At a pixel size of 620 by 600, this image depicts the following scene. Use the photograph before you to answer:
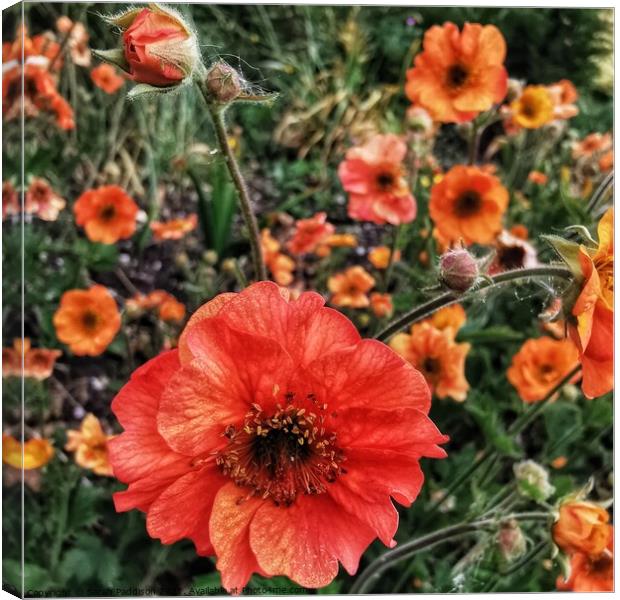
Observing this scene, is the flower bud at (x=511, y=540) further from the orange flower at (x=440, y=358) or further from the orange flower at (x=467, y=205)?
the orange flower at (x=467, y=205)

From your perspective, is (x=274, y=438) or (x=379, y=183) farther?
(x=379, y=183)

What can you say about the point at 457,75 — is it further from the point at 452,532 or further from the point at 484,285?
the point at 452,532

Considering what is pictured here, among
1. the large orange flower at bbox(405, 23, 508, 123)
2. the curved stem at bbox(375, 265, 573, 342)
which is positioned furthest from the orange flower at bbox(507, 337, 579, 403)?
the curved stem at bbox(375, 265, 573, 342)

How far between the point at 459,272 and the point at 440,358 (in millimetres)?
428

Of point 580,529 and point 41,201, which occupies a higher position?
point 580,529

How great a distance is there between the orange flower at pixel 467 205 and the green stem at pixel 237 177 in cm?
43

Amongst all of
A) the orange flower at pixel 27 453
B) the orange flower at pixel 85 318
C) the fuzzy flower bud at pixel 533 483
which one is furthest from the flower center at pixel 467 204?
the orange flower at pixel 27 453

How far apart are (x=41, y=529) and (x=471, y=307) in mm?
730

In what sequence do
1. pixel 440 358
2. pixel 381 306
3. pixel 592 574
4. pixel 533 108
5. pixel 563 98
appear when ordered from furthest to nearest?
pixel 563 98 → pixel 533 108 → pixel 381 306 → pixel 440 358 → pixel 592 574

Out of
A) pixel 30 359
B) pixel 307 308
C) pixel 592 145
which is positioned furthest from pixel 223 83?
pixel 592 145

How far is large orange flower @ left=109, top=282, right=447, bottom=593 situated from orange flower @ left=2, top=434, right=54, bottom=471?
20.3 inches

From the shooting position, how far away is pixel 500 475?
147 centimetres

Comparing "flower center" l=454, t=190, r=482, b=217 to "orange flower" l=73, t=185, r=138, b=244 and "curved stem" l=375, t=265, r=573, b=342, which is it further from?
"orange flower" l=73, t=185, r=138, b=244

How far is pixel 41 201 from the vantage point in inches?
54.4
